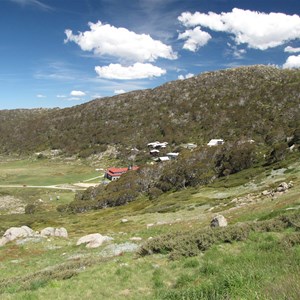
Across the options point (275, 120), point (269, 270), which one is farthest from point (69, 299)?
point (275, 120)

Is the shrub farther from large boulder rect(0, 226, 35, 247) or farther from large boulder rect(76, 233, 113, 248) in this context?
large boulder rect(76, 233, 113, 248)

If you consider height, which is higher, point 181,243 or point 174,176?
point 181,243

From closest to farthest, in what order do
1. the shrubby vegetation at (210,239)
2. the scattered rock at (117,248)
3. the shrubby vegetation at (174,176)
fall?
1. the shrubby vegetation at (210,239)
2. the scattered rock at (117,248)
3. the shrubby vegetation at (174,176)

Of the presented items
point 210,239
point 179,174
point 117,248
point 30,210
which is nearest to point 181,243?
point 210,239

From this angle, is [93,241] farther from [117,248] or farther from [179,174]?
[179,174]

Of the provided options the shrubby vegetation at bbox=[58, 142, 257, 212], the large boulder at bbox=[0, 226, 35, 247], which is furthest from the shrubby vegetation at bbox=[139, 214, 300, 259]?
the shrubby vegetation at bbox=[58, 142, 257, 212]

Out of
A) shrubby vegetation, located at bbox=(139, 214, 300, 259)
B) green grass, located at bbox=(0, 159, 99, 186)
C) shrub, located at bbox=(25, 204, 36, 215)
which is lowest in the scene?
shrub, located at bbox=(25, 204, 36, 215)

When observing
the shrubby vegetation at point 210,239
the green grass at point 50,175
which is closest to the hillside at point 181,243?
the shrubby vegetation at point 210,239

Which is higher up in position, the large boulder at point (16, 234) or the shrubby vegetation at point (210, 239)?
the shrubby vegetation at point (210, 239)

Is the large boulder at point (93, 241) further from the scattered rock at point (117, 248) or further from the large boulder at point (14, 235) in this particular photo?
the large boulder at point (14, 235)

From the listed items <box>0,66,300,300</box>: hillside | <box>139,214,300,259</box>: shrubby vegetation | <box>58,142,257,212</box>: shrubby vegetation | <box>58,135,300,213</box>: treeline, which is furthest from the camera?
<box>58,142,257,212</box>: shrubby vegetation

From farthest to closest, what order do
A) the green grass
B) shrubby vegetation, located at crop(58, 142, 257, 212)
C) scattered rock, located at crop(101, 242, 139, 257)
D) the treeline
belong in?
the green grass → shrubby vegetation, located at crop(58, 142, 257, 212) → the treeline → scattered rock, located at crop(101, 242, 139, 257)

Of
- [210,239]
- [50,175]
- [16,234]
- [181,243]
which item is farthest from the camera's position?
[50,175]

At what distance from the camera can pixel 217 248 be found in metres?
15.3
